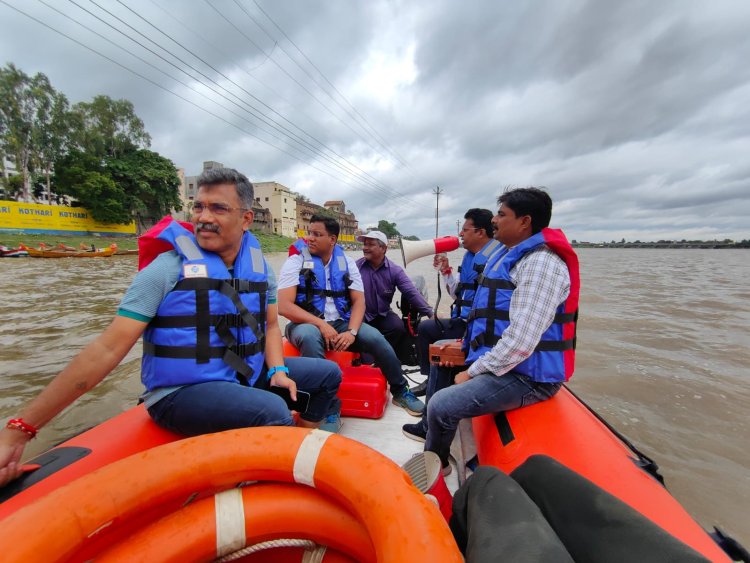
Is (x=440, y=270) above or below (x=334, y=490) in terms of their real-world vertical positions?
above

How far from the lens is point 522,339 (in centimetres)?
179

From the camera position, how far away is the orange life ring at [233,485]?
892mm

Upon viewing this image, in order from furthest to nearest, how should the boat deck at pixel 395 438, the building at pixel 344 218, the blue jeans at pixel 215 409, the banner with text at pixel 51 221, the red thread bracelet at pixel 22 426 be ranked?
the building at pixel 344 218
the banner with text at pixel 51 221
the boat deck at pixel 395 438
the blue jeans at pixel 215 409
the red thread bracelet at pixel 22 426

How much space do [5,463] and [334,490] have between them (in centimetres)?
116

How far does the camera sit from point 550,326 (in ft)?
6.29

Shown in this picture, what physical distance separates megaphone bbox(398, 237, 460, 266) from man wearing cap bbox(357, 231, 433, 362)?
0.25 meters

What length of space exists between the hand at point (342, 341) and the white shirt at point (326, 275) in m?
0.39

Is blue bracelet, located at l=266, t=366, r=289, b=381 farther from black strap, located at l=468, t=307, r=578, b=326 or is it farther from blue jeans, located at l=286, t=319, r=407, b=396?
black strap, located at l=468, t=307, r=578, b=326

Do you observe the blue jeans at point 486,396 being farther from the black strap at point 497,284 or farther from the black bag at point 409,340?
the black bag at point 409,340

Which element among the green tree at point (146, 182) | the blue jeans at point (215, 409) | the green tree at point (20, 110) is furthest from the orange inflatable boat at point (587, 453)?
the green tree at point (20, 110)

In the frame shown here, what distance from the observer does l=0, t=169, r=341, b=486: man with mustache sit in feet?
4.25

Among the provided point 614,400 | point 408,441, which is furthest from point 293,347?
point 614,400

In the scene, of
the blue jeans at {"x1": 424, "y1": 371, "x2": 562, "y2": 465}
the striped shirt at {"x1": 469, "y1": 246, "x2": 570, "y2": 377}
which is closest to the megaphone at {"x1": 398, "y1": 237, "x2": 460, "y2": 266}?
the striped shirt at {"x1": 469, "y1": 246, "x2": 570, "y2": 377}

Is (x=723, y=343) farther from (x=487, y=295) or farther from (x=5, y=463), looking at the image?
(x=5, y=463)
